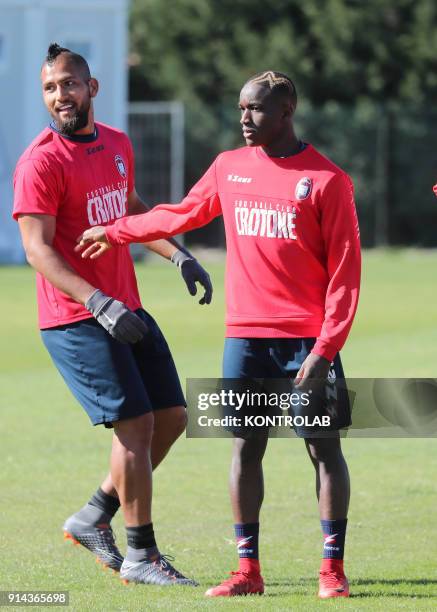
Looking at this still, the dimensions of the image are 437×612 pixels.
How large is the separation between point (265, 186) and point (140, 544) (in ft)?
5.70

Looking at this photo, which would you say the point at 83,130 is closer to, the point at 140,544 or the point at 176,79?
the point at 140,544

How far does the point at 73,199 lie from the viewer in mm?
6449

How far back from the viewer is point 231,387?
6.13 metres

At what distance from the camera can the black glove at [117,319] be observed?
19.9ft

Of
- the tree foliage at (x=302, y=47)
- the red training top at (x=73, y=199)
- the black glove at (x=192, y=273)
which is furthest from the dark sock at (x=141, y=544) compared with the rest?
the tree foliage at (x=302, y=47)

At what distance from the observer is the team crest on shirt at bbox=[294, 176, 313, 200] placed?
19.4 ft

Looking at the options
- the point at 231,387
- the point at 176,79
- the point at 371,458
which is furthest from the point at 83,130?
the point at 176,79

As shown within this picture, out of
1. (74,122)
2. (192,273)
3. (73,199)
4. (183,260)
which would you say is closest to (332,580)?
(192,273)

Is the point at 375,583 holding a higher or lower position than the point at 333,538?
lower

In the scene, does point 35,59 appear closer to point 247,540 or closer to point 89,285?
point 89,285

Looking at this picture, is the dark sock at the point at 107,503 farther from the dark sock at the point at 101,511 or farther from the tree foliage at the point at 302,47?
the tree foliage at the point at 302,47

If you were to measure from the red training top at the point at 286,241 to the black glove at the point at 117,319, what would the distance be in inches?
16.3

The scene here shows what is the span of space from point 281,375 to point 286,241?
579mm

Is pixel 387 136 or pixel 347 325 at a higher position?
pixel 347 325
